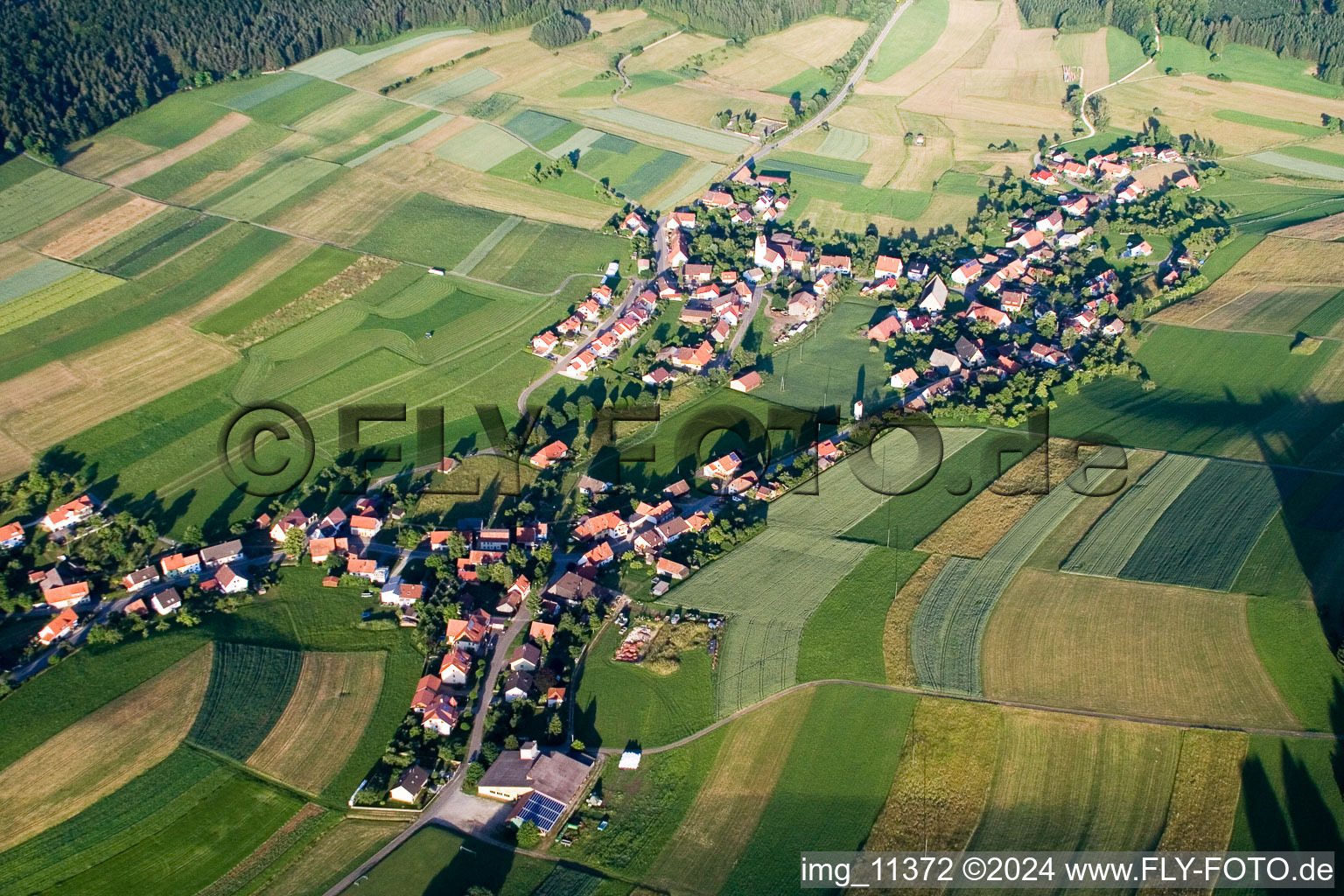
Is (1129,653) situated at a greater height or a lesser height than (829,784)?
greater

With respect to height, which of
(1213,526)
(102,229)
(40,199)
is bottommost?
(1213,526)

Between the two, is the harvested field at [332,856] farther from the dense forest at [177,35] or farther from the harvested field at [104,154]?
the dense forest at [177,35]

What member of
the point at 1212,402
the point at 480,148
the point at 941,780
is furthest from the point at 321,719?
the point at 480,148

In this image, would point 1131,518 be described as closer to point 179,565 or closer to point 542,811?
point 542,811

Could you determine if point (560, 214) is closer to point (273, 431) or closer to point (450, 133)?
point (450, 133)

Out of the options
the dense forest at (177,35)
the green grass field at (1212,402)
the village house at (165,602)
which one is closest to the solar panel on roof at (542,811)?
the village house at (165,602)

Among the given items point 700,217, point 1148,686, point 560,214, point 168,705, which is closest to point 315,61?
point 560,214
